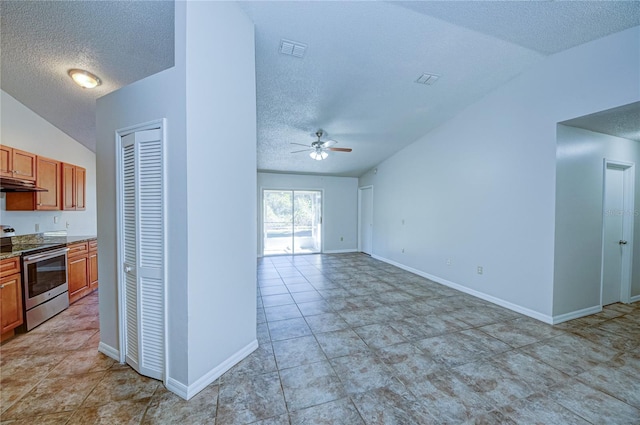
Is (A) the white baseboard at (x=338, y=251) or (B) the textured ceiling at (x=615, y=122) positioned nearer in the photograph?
(B) the textured ceiling at (x=615, y=122)

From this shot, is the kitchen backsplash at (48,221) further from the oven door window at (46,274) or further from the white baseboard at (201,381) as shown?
the white baseboard at (201,381)

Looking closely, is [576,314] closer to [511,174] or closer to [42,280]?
[511,174]

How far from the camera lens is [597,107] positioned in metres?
2.61

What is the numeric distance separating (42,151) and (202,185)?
144 inches

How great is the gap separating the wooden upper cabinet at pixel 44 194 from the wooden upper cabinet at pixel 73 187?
→ 0.08 metres

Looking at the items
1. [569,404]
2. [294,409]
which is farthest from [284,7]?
[569,404]

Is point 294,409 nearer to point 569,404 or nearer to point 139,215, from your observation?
point 139,215

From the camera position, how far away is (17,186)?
304 centimetres

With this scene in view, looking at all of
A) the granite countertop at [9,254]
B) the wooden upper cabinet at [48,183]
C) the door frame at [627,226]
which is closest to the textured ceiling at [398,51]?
the door frame at [627,226]

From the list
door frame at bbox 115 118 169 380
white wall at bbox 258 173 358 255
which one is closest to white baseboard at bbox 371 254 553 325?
white wall at bbox 258 173 358 255

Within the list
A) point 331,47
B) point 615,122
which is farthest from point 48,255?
point 615,122

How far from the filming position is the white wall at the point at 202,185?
1767 mm

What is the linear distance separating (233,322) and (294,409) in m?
0.85

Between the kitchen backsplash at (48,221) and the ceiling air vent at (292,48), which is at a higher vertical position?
the ceiling air vent at (292,48)
